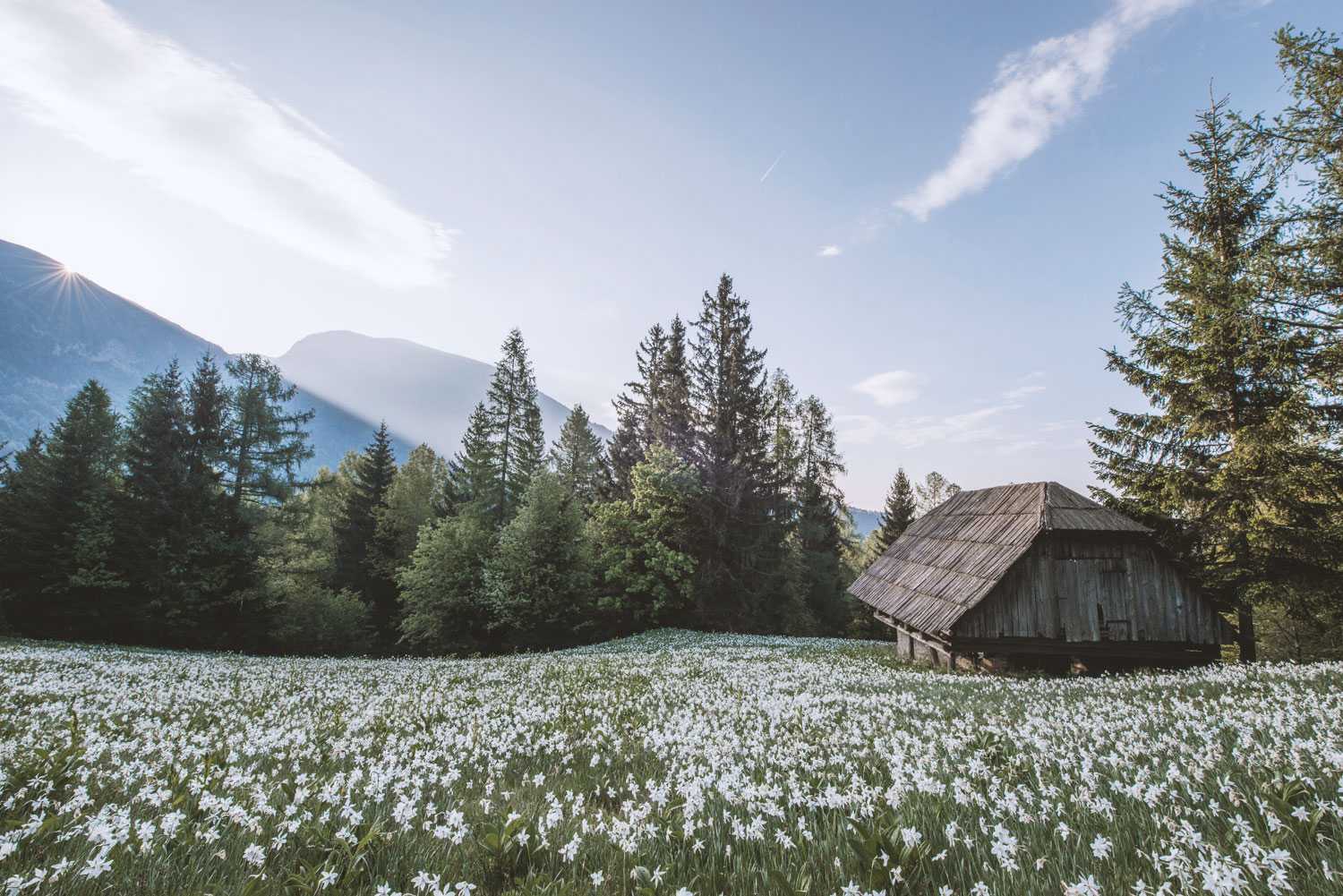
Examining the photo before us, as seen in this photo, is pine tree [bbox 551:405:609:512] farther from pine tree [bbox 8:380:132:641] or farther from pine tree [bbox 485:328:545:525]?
pine tree [bbox 8:380:132:641]

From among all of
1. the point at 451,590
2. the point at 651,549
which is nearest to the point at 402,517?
the point at 451,590

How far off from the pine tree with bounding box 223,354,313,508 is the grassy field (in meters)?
33.0

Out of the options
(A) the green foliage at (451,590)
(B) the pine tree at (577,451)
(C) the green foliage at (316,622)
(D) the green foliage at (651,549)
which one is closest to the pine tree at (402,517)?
(C) the green foliage at (316,622)

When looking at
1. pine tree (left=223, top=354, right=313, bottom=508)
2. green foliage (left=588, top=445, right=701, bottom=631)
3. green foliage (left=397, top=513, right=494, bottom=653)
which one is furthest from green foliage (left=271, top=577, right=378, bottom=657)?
green foliage (left=588, top=445, right=701, bottom=631)

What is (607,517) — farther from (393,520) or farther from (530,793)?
(530,793)

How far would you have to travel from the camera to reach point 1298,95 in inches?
505

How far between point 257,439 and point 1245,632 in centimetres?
4986

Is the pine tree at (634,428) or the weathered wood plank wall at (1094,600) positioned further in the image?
the pine tree at (634,428)

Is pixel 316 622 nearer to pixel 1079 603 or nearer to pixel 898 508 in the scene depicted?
pixel 1079 603

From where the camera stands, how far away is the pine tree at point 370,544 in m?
49.8

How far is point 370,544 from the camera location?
5153cm

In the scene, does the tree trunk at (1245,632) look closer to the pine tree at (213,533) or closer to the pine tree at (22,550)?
the pine tree at (213,533)

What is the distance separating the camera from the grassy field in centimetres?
280

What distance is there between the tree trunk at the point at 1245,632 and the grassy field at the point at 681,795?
824 cm
